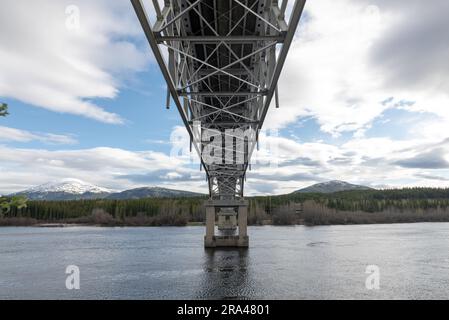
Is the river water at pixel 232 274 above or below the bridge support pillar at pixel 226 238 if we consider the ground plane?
below

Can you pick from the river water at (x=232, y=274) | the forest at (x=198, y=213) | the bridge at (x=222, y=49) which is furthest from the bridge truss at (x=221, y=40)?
the forest at (x=198, y=213)

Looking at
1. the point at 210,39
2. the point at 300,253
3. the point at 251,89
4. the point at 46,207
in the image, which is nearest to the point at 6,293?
the point at 251,89

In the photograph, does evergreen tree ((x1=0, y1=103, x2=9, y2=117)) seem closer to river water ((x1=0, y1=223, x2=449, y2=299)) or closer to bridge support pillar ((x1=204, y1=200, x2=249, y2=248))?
river water ((x1=0, y1=223, x2=449, y2=299))

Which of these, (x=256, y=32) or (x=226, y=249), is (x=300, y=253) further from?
(x=256, y=32)

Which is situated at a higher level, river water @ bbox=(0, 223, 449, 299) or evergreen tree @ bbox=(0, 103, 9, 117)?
evergreen tree @ bbox=(0, 103, 9, 117)

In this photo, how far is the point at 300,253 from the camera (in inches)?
1560

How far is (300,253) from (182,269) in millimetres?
15445
